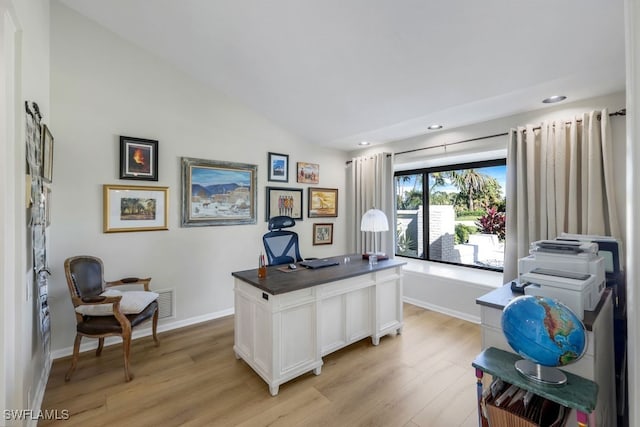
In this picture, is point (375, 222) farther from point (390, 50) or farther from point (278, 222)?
point (390, 50)

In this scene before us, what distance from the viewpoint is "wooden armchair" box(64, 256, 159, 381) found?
2225mm

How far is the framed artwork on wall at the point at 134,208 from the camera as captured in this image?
279 centimetres

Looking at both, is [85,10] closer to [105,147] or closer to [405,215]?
[105,147]

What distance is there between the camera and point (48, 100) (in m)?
2.42

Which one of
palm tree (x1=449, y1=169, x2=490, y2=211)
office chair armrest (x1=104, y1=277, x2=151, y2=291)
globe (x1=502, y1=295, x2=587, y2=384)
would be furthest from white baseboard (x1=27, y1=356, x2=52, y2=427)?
palm tree (x1=449, y1=169, x2=490, y2=211)

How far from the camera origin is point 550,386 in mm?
1224

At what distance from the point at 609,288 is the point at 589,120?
154 cm

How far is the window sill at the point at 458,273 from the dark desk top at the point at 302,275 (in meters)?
1.10

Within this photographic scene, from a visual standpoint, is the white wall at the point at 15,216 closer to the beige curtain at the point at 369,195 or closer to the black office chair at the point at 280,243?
the black office chair at the point at 280,243

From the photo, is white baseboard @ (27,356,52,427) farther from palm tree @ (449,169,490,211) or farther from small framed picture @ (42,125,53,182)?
palm tree @ (449,169,490,211)

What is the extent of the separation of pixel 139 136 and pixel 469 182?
4185 millimetres

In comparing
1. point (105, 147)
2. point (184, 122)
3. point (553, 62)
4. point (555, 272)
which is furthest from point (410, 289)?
point (105, 147)

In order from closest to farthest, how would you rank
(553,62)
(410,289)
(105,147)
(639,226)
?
(639,226)
(553,62)
(105,147)
(410,289)

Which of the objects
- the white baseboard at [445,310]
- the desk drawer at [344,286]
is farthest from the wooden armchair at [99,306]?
Answer: the white baseboard at [445,310]
